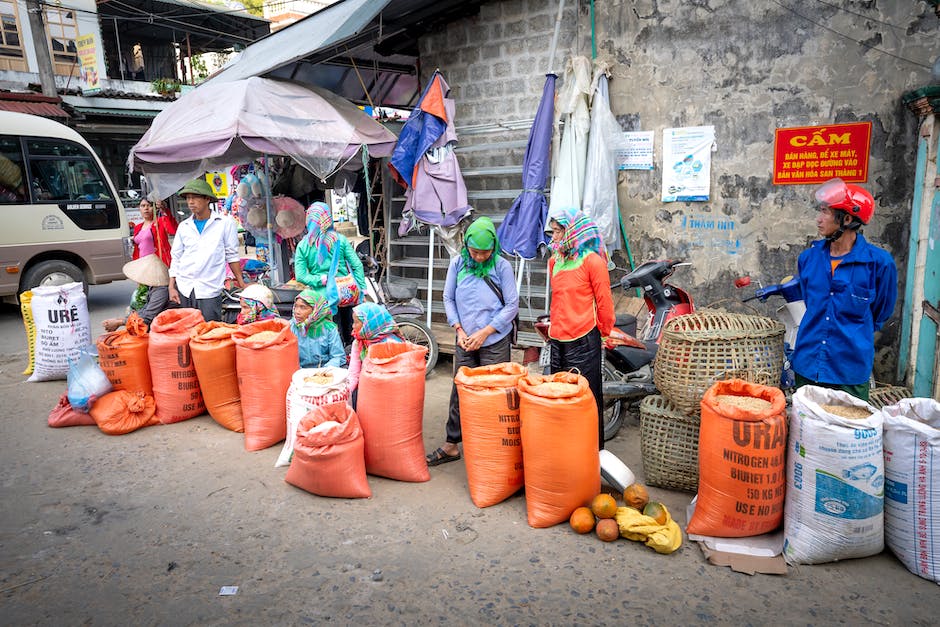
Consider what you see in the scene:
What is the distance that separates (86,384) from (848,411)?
518 centimetres

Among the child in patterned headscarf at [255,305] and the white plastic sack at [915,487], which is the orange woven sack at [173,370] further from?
the white plastic sack at [915,487]

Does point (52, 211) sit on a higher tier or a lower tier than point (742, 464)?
higher

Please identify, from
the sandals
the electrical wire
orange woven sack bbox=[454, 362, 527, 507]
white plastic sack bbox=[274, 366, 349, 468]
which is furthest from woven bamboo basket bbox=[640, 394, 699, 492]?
the electrical wire

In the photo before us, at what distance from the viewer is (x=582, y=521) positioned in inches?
123

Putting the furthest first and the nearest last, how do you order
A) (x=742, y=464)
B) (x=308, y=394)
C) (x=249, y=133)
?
(x=249, y=133) → (x=308, y=394) → (x=742, y=464)

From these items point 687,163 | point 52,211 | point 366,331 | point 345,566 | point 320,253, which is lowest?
point 345,566

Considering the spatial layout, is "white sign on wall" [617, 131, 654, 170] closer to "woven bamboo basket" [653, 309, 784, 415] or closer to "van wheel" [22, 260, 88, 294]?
"woven bamboo basket" [653, 309, 784, 415]

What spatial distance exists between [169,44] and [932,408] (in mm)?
23834

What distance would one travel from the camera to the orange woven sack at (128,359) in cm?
482

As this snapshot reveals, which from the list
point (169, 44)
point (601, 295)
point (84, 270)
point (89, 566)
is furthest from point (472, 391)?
point (169, 44)

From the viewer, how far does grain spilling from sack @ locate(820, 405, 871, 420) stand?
2.83 meters

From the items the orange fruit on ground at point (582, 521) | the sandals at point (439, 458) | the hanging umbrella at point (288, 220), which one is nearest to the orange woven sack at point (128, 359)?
the sandals at point (439, 458)

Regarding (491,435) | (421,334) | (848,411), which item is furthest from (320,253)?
(848,411)

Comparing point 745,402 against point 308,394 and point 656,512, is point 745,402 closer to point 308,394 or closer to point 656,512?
point 656,512
